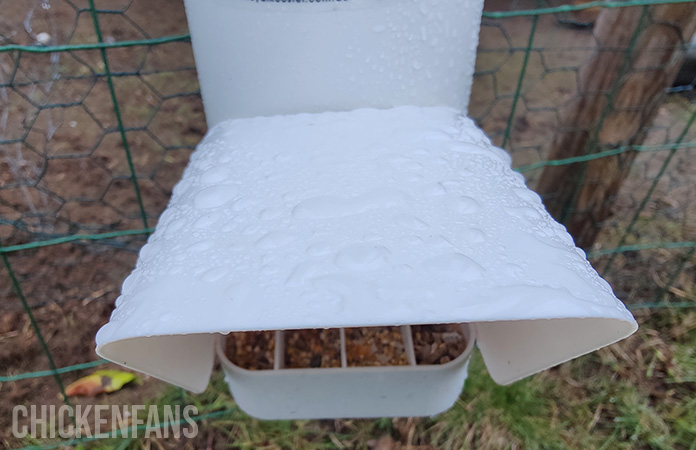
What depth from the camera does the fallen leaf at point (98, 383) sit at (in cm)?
144

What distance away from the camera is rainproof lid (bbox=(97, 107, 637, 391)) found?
0.56 m

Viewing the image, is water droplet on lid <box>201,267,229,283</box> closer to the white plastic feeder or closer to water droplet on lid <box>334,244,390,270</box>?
the white plastic feeder

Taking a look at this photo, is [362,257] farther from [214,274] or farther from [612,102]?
[612,102]

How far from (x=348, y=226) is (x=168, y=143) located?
73.4 inches

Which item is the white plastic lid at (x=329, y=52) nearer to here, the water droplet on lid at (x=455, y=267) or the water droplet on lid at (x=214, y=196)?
the water droplet on lid at (x=214, y=196)

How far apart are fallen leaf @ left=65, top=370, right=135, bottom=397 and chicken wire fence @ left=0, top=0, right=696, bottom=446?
61mm

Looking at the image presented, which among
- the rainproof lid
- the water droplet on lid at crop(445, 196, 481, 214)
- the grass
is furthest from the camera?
the grass

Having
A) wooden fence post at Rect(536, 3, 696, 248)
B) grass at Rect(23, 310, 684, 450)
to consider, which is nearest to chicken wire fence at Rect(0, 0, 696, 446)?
wooden fence post at Rect(536, 3, 696, 248)

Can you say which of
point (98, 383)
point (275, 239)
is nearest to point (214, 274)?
point (275, 239)

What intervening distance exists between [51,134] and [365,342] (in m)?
1.73

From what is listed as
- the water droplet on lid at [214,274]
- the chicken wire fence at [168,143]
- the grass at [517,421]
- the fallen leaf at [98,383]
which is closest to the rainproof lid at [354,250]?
the water droplet on lid at [214,274]

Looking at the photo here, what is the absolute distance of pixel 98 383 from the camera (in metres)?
1.46

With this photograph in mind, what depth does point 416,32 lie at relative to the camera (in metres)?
0.84

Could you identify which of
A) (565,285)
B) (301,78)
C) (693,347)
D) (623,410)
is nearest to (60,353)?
(301,78)
